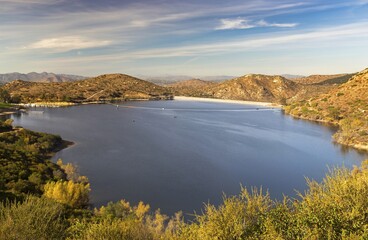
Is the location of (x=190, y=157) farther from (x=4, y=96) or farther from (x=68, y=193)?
(x=4, y=96)

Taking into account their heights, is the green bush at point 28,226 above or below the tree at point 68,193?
above

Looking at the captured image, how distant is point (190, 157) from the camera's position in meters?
61.6

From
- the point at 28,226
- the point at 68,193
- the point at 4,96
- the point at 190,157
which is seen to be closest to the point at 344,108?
the point at 190,157

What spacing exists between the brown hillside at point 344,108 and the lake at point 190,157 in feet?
25.2

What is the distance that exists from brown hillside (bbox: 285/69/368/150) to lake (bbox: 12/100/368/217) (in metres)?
7.69

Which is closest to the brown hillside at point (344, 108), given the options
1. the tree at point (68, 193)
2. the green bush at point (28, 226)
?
the tree at point (68, 193)

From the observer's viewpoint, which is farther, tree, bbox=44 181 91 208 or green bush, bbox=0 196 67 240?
tree, bbox=44 181 91 208

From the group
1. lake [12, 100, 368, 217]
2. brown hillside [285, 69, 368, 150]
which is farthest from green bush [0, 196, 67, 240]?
brown hillside [285, 69, 368, 150]

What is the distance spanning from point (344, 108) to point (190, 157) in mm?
Answer: 71174

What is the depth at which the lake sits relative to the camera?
141 ft

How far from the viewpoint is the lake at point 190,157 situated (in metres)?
42.8

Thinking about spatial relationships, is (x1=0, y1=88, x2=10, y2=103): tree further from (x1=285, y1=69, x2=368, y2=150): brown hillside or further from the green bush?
the green bush

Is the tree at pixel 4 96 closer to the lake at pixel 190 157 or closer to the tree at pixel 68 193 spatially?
the lake at pixel 190 157

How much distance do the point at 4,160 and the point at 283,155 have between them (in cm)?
4799
